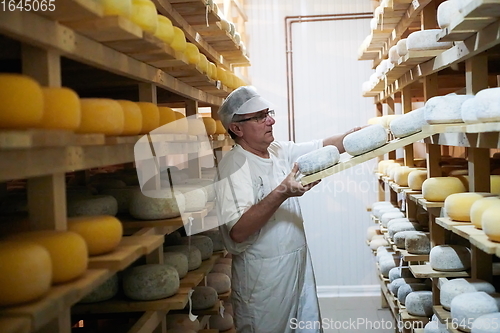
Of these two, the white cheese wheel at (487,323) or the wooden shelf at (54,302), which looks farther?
the white cheese wheel at (487,323)

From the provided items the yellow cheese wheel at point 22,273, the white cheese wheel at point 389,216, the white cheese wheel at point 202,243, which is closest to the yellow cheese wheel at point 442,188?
the white cheese wheel at point 389,216

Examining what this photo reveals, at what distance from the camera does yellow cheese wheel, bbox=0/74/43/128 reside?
118 cm

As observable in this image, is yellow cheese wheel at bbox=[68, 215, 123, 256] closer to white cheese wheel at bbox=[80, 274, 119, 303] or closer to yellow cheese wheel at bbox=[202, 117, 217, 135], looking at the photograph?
white cheese wheel at bbox=[80, 274, 119, 303]

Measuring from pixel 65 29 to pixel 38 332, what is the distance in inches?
33.5

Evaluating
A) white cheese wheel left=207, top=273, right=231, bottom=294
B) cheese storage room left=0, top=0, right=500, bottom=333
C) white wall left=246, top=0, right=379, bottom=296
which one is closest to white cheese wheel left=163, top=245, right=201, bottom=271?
cheese storage room left=0, top=0, right=500, bottom=333

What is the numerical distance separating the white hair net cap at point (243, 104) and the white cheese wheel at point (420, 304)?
1.45m

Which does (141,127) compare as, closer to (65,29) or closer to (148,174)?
(148,174)

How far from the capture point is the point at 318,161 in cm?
252

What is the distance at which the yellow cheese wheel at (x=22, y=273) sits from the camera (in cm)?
122

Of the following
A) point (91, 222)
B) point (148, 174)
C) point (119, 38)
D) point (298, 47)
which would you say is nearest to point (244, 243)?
point (148, 174)

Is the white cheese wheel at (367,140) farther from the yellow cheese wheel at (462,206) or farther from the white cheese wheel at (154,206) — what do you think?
the white cheese wheel at (154,206)

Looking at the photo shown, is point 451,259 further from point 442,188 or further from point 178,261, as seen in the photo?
point 178,261

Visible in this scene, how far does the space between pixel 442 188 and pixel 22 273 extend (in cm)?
206

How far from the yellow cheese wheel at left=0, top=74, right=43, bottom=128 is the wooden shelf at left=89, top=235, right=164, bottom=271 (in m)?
0.54
